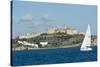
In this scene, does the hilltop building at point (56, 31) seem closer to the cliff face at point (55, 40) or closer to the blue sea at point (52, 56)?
the cliff face at point (55, 40)

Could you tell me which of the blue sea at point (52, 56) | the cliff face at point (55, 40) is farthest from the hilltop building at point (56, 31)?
the blue sea at point (52, 56)

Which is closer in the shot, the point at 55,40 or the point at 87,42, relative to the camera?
the point at 55,40

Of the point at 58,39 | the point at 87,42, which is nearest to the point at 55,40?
the point at 58,39

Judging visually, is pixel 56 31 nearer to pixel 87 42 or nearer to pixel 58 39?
pixel 58 39

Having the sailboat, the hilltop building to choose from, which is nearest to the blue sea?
the sailboat

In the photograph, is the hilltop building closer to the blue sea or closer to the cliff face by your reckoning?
the cliff face

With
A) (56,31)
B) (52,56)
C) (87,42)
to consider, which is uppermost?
(56,31)

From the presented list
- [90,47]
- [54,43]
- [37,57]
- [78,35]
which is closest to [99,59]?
[90,47]
